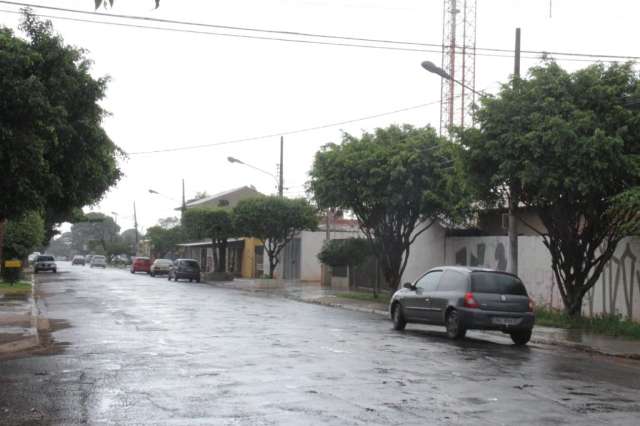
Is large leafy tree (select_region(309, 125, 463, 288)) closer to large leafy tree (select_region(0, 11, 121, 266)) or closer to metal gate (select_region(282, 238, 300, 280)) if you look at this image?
large leafy tree (select_region(0, 11, 121, 266))

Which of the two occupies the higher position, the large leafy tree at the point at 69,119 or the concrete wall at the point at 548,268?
the large leafy tree at the point at 69,119

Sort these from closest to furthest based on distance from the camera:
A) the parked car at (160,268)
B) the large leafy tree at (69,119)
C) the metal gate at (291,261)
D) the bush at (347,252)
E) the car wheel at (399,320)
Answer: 1. the large leafy tree at (69,119)
2. the car wheel at (399,320)
3. the bush at (347,252)
4. the metal gate at (291,261)
5. the parked car at (160,268)

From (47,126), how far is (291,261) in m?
40.1

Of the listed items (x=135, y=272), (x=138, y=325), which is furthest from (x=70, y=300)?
(x=135, y=272)

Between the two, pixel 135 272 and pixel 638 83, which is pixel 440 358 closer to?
pixel 638 83

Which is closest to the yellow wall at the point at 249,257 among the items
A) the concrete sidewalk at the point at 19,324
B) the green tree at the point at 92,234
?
the concrete sidewalk at the point at 19,324

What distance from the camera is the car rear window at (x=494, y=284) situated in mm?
16375

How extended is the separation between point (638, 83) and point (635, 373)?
8.39 m

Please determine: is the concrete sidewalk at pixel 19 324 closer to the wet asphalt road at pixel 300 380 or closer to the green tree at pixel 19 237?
the wet asphalt road at pixel 300 380

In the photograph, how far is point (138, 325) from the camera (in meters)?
18.0

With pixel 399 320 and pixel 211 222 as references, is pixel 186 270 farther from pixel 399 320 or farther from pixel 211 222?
pixel 399 320

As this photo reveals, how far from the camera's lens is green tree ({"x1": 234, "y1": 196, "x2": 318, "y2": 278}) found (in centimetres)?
4266

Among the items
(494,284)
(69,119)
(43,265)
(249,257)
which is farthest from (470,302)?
(43,265)

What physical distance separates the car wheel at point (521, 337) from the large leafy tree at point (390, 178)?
30.4 feet
